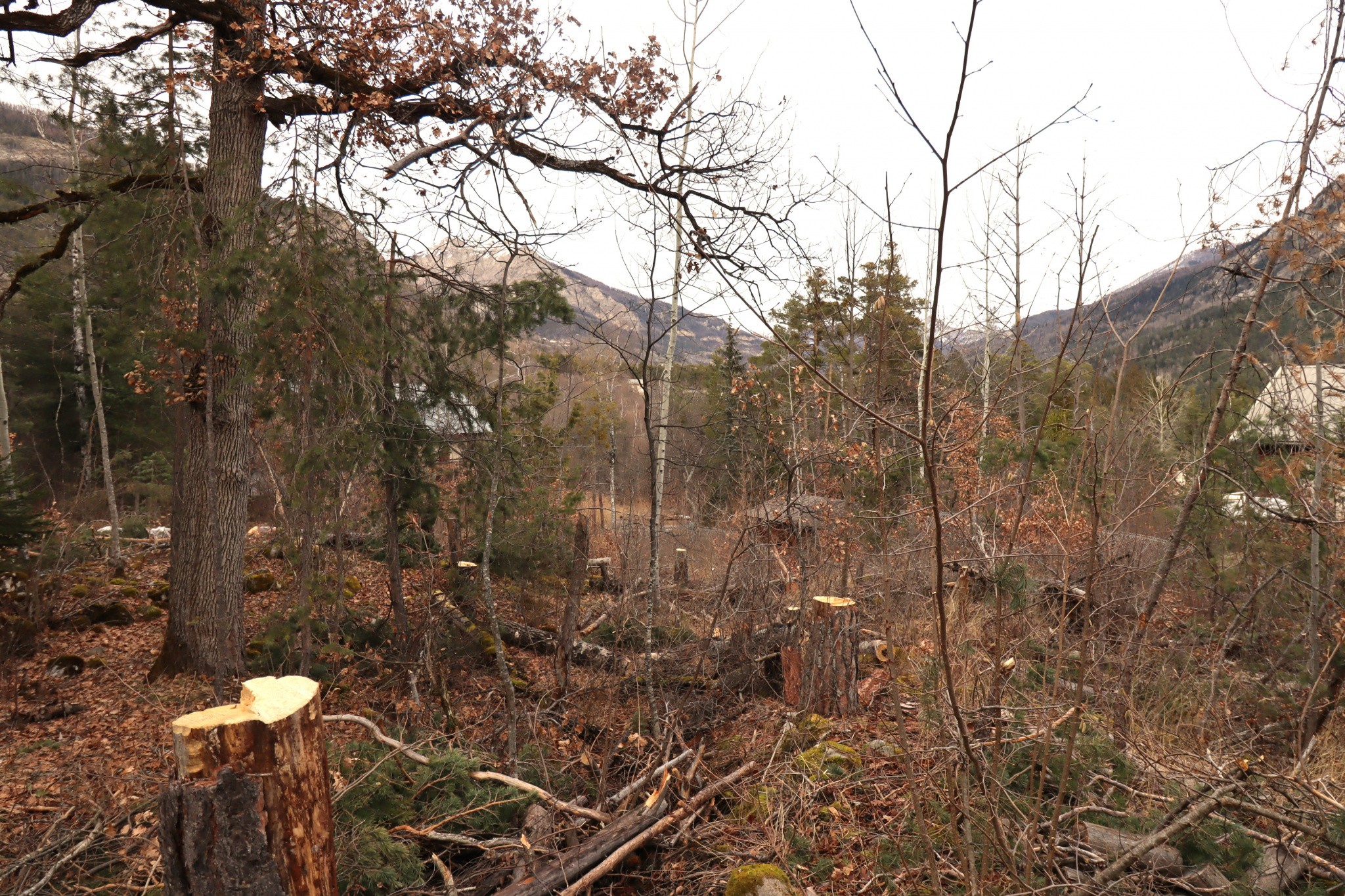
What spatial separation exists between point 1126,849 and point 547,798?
2.84m

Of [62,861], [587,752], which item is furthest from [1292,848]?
[62,861]

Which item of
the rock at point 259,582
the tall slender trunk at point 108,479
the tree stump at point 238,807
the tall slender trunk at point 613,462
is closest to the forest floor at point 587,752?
the rock at point 259,582

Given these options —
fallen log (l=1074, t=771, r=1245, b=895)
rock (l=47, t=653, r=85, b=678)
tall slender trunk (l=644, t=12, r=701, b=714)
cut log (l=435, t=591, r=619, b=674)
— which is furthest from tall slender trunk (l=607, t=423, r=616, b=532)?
rock (l=47, t=653, r=85, b=678)

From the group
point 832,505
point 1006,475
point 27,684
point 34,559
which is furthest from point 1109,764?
point 34,559

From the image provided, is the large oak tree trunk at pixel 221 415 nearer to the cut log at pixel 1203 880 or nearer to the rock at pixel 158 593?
the rock at pixel 158 593

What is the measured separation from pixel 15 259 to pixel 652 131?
8583 millimetres

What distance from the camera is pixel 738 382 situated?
855 centimetres

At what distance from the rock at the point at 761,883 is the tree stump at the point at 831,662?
7.20ft

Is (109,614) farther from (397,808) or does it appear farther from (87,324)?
(397,808)

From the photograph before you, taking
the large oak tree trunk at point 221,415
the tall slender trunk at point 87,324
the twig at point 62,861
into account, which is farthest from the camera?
the tall slender trunk at point 87,324

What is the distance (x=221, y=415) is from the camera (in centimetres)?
628

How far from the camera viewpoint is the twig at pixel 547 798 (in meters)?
3.94

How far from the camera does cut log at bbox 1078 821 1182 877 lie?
292 cm

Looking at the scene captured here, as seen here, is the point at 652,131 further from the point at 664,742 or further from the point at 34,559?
the point at 34,559
